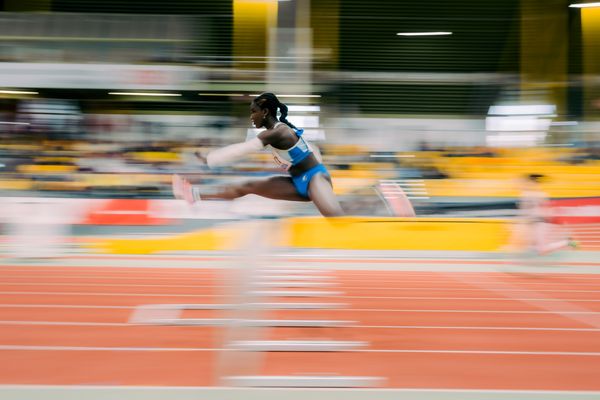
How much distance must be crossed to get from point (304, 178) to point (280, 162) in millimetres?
301

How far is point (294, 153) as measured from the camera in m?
6.92

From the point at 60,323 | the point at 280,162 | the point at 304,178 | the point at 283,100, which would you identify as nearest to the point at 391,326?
the point at 60,323

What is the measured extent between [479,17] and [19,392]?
19353 mm

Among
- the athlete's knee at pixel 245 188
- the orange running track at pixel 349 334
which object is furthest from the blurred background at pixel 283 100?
the orange running track at pixel 349 334

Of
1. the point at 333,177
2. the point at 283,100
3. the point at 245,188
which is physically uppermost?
the point at 283,100

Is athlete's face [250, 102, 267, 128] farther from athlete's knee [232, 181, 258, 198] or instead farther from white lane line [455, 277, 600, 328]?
white lane line [455, 277, 600, 328]

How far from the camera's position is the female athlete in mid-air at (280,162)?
6.52 metres

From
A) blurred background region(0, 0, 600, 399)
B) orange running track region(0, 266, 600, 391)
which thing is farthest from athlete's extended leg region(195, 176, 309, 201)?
orange running track region(0, 266, 600, 391)

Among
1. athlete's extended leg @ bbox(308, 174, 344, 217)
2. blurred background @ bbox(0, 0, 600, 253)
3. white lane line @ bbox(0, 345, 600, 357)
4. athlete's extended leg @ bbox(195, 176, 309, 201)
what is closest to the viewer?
white lane line @ bbox(0, 345, 600, 357)

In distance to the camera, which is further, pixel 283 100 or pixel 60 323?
pixel 283 100

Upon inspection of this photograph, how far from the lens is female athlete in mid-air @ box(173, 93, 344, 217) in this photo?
6520 mm

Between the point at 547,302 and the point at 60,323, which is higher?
the point at 60,323

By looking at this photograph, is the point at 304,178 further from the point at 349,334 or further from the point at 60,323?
the point at 60,323

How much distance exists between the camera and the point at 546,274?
816 centimetres
